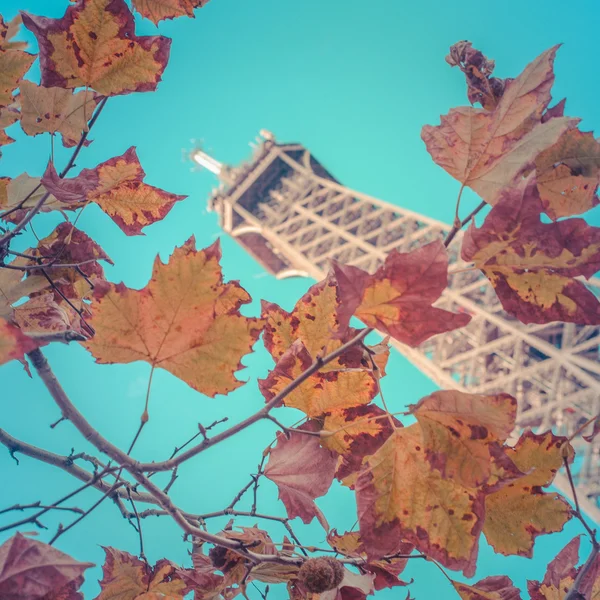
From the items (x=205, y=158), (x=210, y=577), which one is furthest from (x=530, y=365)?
(x=205, y=158)

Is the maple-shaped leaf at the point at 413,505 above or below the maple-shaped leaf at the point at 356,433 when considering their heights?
below

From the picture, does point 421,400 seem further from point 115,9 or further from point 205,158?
point 205,158

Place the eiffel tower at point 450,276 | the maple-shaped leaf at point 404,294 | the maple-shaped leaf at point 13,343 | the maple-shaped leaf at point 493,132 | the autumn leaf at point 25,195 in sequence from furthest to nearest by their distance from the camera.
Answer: the eiffel tower at point 450,276
the autumn leaf at point 25,195
the maple-shaped leaf at point 493,132
the maple-shaped leaf at point 404,294
the maple-shaped leaf at point 13,343

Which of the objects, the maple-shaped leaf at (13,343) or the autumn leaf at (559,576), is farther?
the autumn leaf at (559,576)

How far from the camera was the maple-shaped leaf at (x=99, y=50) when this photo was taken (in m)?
0.69

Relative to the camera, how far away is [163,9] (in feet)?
2.47

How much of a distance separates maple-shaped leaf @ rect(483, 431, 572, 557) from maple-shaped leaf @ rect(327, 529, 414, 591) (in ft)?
0.39

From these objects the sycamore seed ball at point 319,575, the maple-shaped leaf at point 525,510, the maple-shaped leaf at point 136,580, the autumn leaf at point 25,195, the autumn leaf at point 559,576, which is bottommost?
the maple-shaped leaf at point 136,580

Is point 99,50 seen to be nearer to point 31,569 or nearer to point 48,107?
point 48,107

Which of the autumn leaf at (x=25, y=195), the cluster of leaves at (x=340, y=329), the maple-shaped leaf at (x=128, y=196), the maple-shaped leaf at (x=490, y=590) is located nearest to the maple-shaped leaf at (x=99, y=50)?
the cluster of leaves at (x=340, y=329)

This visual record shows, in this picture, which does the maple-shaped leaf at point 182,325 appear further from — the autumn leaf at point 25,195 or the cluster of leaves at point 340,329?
the autumn leaf at point 25,195

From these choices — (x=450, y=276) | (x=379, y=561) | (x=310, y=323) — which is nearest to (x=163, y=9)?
(x=310, y=323)

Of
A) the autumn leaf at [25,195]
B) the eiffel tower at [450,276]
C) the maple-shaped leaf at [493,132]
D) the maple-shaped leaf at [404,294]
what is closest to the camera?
the maple-shaped leaf at [404,294]

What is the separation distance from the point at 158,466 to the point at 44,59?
51 centimetres
